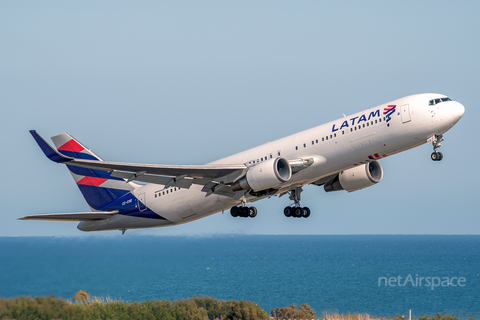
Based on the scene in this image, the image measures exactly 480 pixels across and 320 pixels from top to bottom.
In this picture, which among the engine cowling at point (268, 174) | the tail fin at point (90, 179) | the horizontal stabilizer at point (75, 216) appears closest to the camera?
the engine cowling at point (268, 174)

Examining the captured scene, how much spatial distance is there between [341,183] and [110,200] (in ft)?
53.9

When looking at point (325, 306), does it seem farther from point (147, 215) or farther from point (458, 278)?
point (147, 215)

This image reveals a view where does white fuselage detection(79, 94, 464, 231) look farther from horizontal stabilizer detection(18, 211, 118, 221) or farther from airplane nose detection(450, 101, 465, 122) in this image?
horizontal stabilizer detection(18, 211, 118, 221)

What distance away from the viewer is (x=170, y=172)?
2938 cm

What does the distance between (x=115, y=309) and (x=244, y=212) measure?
1332cm

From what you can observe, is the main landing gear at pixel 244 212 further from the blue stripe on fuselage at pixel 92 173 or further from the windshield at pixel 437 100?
the windshield at pixel 437 100

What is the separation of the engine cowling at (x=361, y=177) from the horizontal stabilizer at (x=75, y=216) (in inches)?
624

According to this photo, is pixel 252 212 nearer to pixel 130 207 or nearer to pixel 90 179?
pixel 130 207

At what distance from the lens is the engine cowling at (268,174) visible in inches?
1102

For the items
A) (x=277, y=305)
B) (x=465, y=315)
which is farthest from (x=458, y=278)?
(x=277, y=305)

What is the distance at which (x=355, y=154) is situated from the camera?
27.6 metres

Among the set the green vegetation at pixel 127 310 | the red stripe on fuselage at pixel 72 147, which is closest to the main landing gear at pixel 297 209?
the green vegetation at pixel 127 310

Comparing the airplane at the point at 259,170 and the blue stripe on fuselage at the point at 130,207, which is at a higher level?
the airplane at the point at 259,170
